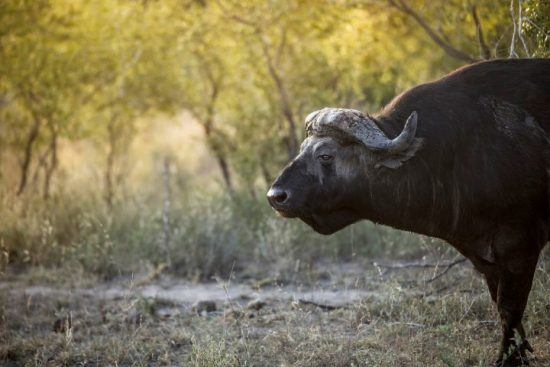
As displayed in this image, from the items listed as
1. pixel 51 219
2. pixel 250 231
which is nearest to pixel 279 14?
pixel 250 231

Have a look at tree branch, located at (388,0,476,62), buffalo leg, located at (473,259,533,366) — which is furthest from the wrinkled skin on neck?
tree branch, located at (388,0,476,62)

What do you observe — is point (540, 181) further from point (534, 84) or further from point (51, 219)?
point (51, 219)

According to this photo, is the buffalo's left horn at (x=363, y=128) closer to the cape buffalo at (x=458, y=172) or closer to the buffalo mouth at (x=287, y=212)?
the cape buffalo at (x=458, y=172)

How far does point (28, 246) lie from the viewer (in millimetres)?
8695

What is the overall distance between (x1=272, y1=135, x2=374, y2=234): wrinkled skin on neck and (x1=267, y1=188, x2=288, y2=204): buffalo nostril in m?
0.09

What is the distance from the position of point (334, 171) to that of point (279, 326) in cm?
Result: 184

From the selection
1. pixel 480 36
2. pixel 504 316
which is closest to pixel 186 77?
pixel 480 36

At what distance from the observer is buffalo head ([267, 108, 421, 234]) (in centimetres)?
452

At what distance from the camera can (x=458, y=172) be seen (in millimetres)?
4586

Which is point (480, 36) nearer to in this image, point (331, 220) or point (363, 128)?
point (363, 128)

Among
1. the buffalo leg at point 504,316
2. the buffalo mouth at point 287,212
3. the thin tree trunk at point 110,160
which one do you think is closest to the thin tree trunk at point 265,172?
the thin tree trunk at point 110,160

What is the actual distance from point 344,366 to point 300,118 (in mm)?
6746

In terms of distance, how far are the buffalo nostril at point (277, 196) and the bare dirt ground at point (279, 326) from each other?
1.14 meters

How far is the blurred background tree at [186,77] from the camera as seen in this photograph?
31.6ft
